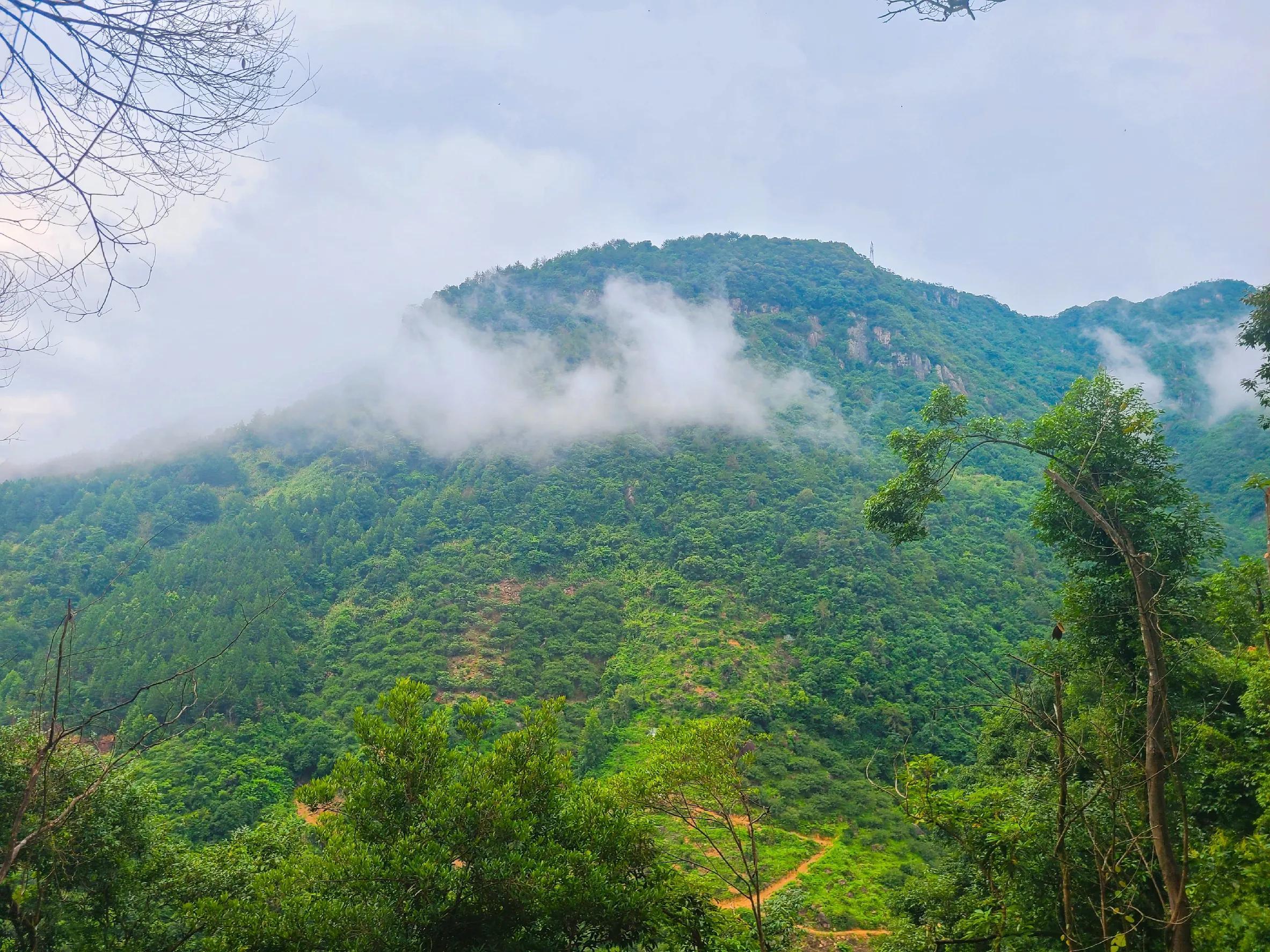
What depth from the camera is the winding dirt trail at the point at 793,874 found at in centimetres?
2194

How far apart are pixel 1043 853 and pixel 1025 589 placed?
157 feet

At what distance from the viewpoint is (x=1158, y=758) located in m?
3.66

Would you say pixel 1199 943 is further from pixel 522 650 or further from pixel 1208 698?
pixel 522 650

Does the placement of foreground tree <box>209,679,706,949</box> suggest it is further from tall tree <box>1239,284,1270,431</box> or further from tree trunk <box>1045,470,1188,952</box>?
tall tree <box>1239,284,1270,431</box>

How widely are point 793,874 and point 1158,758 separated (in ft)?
80.3

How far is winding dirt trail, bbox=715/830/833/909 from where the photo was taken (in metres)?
21.9

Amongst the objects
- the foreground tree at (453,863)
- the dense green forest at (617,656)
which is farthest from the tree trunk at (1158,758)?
the foreground tree at (453,863)

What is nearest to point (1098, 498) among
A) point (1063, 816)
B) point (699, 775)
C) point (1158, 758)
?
point (1158, 758)

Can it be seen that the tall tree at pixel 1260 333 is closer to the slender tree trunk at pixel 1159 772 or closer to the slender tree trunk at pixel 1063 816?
the slender tree trunk at pixel 1159 772

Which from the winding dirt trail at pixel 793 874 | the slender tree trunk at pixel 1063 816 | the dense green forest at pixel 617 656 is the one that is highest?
the slender tree trunk at pixel 1063 816

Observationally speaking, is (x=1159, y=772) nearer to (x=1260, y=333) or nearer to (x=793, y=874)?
(x=1260, y=333)

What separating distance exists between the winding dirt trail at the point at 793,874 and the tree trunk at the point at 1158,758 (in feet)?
62.5

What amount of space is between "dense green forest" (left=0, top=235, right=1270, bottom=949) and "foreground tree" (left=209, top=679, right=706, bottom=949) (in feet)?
0.13

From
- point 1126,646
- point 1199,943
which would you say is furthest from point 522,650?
point 1199,943
